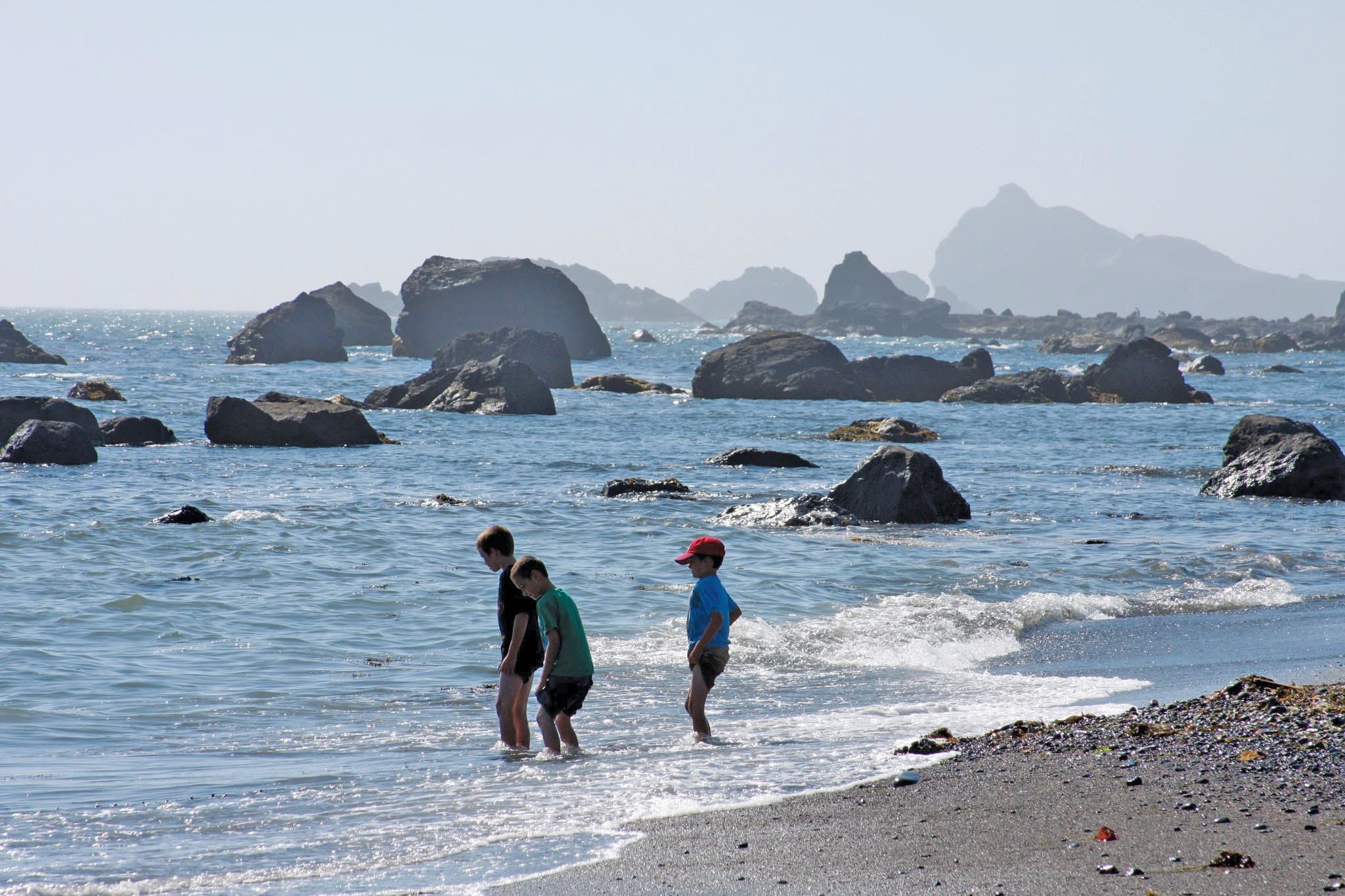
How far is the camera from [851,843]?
5457 millimetres

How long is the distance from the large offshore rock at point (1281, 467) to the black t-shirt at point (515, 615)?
18357 mm

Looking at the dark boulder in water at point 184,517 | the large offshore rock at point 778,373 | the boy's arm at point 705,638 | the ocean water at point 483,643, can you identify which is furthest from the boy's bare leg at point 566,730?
the large offshore rock at point 778,373

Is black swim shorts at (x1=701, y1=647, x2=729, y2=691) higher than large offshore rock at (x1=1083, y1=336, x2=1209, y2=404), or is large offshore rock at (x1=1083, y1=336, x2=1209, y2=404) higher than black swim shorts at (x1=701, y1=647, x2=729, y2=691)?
large offshore rock at (x1=1083, y1=336, x2=1209, y2=404)

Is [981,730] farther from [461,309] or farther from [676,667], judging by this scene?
[461,309]

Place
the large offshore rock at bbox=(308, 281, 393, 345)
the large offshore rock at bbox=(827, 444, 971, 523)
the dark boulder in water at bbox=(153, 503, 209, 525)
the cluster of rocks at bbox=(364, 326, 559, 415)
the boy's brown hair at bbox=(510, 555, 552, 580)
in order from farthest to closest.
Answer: the large offshore rock at bbox=(308, 281, 393, 345) → the cluster of rocks at bbox=(364, 326, 559, 415) → the large offshore rock at bbox=(827, 444, 971, 523) → the dark boulder in water at bbox=(153, 503, 209, 525) → the boy's brown hair at bbox=(510, 555, 552, 580)

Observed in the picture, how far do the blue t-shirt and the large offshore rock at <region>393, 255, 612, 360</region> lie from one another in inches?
3562

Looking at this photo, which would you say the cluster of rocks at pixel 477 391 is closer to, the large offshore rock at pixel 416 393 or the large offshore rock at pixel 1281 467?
the large offshore rock at pixel 416 393

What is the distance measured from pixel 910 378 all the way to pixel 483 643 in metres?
46.1

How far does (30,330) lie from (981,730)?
14226cm

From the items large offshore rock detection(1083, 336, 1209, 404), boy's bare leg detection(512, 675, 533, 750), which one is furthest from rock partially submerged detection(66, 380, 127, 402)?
large offshore rock detection(1083, 336, 1209, 404)

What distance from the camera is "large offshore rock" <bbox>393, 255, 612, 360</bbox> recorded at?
3861 inches

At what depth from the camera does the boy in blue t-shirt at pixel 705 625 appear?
7984 millimetres

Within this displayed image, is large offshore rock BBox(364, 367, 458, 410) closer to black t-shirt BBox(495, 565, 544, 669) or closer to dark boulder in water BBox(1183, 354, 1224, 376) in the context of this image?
black t-shirt BBox(495, 565, 544, 669)

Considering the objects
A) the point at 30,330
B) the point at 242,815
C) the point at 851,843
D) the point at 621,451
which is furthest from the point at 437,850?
the point at 30,330
